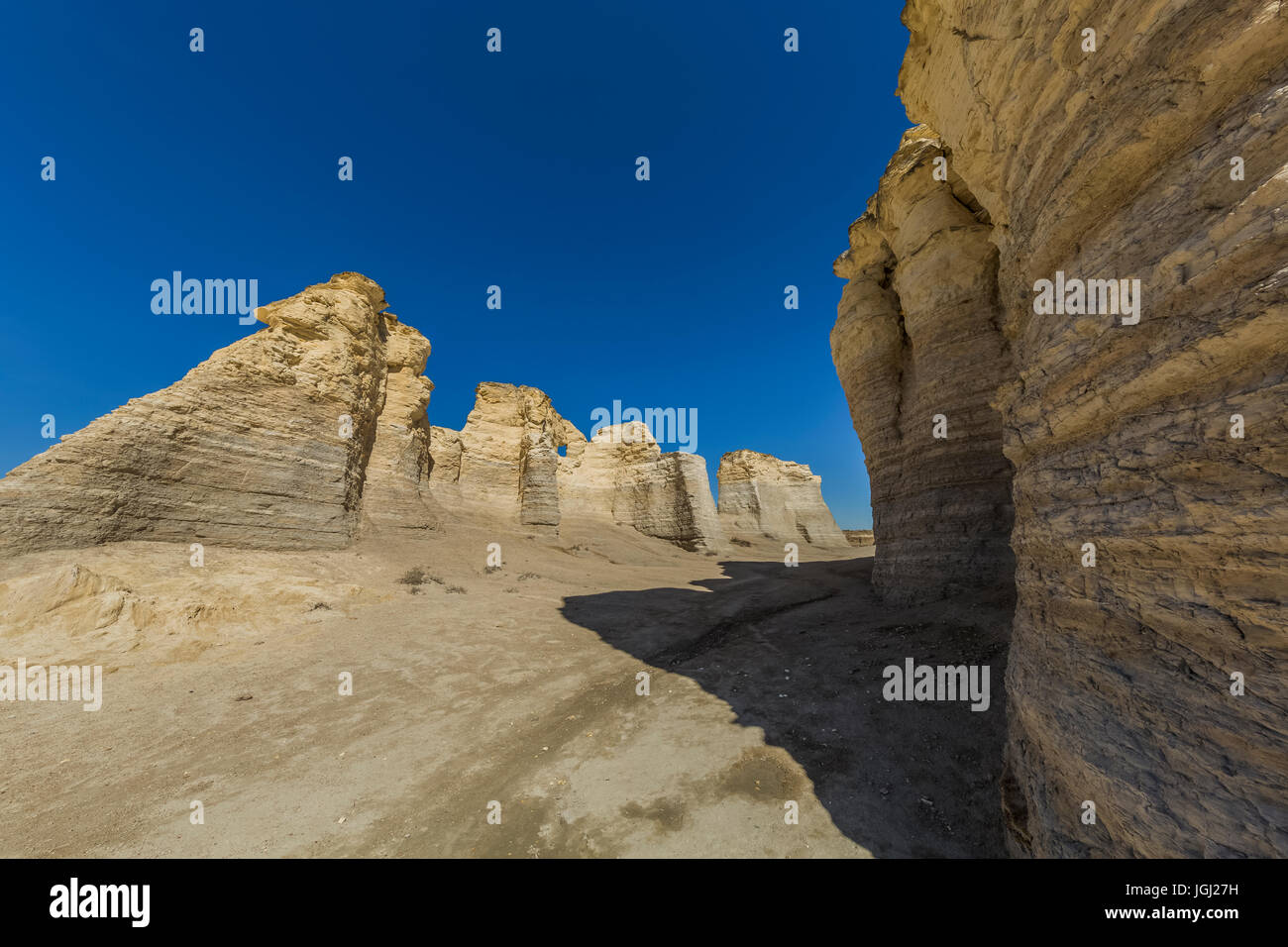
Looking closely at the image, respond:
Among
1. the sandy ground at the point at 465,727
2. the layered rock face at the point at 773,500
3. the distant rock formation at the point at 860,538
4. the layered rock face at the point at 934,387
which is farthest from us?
the distant rock formation at the point at 860,538

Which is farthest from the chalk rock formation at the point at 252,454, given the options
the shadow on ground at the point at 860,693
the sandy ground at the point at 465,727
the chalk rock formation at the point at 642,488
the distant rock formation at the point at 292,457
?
the chalk rock formation at the point at 642,488

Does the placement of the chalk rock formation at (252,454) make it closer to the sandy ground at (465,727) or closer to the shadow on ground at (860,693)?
the sandy ground at (465,727)

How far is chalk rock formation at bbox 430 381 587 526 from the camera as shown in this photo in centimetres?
2917

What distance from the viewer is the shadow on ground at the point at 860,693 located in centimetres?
449

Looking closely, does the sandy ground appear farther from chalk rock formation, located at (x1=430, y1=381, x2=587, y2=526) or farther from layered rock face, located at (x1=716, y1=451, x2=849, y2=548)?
layered rock face, located at (x1=716, y1=451, x2=849, y2=548)

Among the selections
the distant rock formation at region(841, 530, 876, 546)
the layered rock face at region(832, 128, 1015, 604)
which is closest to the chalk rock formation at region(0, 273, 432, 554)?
the layered rock face at region(832, 128, 1015, 604)

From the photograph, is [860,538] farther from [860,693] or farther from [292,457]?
[292,457]

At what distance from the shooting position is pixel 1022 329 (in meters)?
5.17

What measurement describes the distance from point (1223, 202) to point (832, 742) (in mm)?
6309

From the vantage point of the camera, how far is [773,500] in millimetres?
44312

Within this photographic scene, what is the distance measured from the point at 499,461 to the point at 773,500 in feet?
89.8

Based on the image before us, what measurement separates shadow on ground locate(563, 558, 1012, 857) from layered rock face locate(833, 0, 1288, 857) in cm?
73

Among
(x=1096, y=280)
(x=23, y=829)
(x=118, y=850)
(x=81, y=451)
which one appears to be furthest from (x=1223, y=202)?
(x=81, y=451)

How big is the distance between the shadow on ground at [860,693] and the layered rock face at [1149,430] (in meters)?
0.73
